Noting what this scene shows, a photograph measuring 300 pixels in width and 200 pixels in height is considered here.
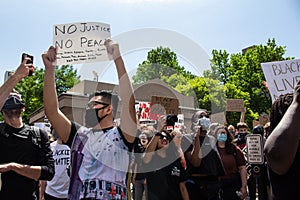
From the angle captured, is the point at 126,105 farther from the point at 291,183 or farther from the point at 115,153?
the point at 291,183

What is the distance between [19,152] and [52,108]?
0.83 metres

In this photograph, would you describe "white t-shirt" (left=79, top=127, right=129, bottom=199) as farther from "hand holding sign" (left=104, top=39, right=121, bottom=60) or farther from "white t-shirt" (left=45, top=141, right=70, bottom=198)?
"white t-shirt" (left=45, top=141, right=70, bottom=198)

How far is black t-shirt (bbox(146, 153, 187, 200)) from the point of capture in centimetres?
411

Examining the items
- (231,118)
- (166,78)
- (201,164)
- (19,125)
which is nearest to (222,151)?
(201,164)

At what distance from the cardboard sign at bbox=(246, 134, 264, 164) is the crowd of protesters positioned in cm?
69

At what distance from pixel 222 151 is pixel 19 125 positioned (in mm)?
3391

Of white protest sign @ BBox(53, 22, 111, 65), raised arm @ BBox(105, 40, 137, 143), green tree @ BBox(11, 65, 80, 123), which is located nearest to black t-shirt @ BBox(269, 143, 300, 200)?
raised arm @ BBox(105, 40, 137, 143)

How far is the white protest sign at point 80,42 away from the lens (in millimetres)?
2768

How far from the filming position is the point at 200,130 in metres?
4.62

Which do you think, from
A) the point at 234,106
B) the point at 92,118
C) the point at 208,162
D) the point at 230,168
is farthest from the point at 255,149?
the point at 92,118

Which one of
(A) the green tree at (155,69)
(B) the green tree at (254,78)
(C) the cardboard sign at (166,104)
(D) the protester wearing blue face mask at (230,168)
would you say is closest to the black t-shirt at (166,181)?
(C) the cardboard sign at (166,104)

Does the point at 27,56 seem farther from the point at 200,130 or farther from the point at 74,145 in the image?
the point at 200,130

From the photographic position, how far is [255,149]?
17.8ft

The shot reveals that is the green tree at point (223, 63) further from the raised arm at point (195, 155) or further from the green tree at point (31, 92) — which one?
the raised arm at point (195, 155)
